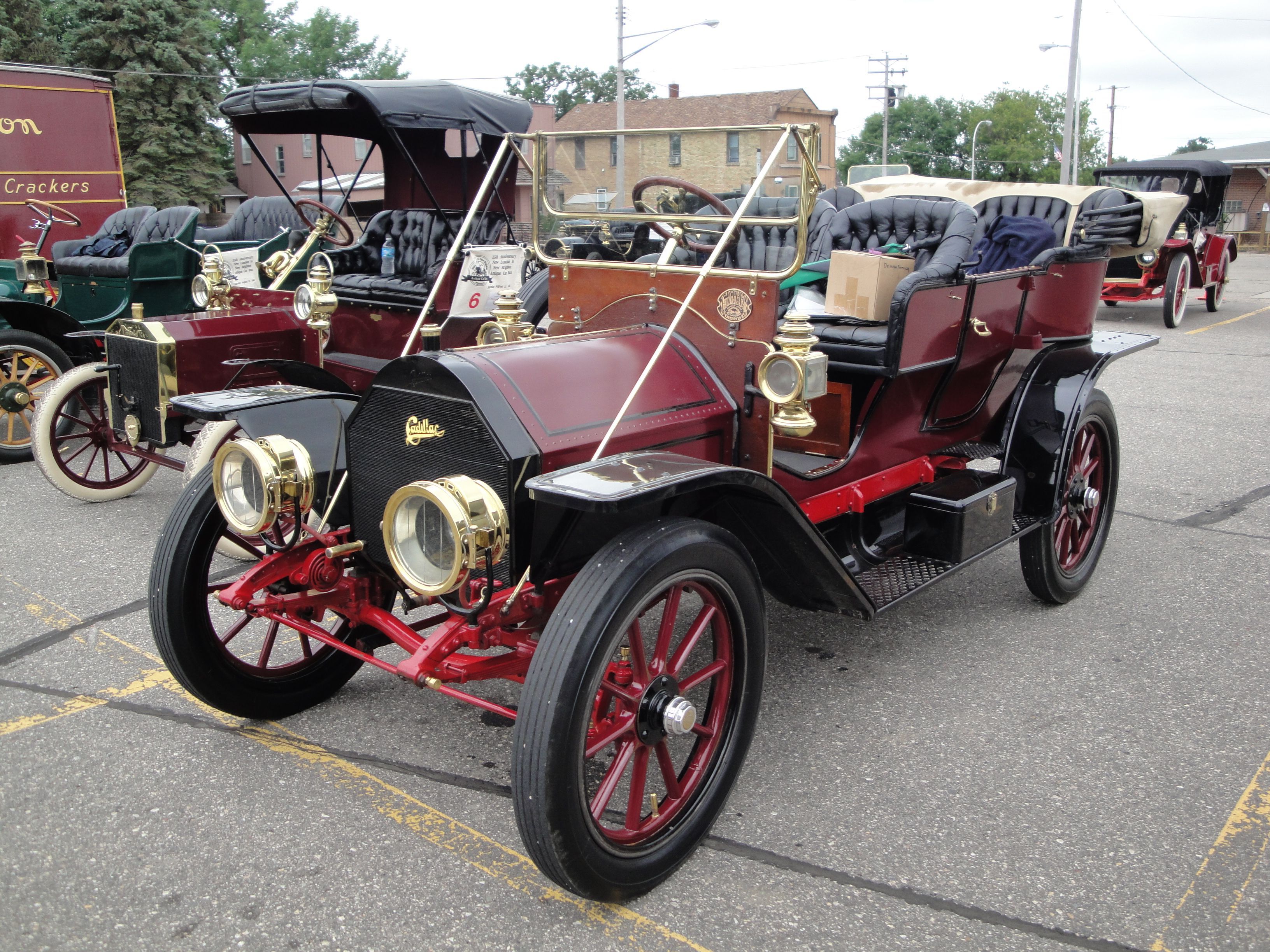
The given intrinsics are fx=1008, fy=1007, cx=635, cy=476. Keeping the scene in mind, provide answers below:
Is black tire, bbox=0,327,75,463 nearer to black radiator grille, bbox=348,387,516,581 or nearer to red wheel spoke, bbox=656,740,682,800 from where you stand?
black radiator grille, bbox=348,387,516,581

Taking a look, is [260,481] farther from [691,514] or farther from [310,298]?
[310,298]

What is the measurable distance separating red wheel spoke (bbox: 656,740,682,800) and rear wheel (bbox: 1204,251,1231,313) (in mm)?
13694

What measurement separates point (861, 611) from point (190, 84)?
2924 centimetres

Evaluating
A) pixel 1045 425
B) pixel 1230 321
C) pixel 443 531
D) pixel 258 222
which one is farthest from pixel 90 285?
pixel 1230 321

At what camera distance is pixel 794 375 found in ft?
8.48

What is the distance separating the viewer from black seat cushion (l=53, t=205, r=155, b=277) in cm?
718

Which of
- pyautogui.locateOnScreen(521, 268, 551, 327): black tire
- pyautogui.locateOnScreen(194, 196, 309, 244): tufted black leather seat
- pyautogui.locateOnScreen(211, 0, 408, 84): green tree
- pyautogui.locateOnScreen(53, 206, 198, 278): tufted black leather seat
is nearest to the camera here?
pyautogui.locateOnScreen(521, 268, 551, 327): black tire

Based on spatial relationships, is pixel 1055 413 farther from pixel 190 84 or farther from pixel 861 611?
pixel 190 84

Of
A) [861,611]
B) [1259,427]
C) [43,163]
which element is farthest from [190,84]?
[861,611]

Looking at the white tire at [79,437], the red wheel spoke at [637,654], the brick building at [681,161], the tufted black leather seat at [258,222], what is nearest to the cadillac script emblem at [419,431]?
the red wheel spoke at [637,654]

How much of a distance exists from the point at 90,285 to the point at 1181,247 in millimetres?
11410

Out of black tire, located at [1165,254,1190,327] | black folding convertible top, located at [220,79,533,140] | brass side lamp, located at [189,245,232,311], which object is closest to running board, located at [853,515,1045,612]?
brass side lamp, located at [189,245,232,311]

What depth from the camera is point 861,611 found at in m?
2.80

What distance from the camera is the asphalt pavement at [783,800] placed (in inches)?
85.5
